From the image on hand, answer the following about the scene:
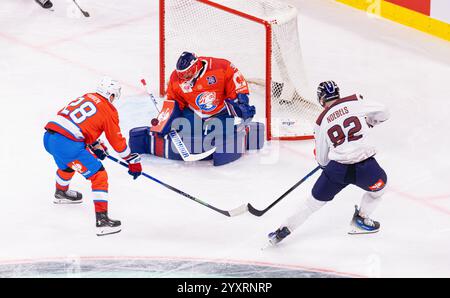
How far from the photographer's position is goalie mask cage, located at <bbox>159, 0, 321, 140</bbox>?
7.78 metres

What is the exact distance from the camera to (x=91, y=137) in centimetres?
649

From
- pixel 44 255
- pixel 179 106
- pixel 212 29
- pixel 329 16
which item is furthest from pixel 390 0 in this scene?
pixel 44 255

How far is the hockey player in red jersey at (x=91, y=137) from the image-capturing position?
6434 mm

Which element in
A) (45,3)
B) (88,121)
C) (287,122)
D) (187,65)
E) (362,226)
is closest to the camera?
(88,121)

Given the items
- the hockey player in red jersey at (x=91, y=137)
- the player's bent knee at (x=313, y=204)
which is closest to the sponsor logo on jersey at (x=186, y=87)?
the hockey player in red jersey at (x=91, y=137)

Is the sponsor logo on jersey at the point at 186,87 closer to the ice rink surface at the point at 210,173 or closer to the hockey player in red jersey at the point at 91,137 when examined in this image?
the ice rink surface at the point at 210,173

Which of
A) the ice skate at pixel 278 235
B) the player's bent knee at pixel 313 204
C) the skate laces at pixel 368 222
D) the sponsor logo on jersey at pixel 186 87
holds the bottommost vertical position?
the skate laces at pixel 368 222

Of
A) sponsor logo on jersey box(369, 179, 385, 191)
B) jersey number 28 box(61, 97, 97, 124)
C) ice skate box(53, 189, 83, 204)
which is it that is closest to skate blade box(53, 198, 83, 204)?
ice skate box(53, 189, 83, 204)

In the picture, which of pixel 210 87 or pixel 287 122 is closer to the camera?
pixel 210 87

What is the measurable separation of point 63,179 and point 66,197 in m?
0.13

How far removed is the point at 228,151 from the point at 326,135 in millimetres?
1309

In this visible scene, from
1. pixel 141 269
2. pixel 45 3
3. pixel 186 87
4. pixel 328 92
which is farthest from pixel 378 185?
pixel 45 3

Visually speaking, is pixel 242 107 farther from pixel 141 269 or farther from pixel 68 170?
pixel 141 269
